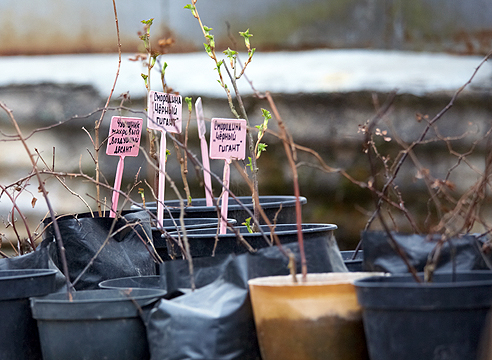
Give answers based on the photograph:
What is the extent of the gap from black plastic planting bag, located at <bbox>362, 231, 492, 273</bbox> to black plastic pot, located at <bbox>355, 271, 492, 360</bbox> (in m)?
0.16

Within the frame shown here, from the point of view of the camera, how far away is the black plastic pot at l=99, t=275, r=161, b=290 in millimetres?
1298

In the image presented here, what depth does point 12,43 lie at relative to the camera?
3199 millimetres

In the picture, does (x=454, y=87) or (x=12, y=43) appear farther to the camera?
(x=12, y=43)

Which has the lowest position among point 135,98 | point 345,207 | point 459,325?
point 345,207

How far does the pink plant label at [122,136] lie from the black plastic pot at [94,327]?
52 centimetres

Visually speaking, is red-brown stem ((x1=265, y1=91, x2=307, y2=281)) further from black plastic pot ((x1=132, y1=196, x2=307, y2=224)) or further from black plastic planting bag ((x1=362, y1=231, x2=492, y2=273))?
black plastic pot ((x1=132, y1=196, x2=307, y2=224))

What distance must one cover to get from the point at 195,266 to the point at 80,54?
7.95 ft

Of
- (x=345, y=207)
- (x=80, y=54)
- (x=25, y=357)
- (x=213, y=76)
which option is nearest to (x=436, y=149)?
(x=345, y=207)

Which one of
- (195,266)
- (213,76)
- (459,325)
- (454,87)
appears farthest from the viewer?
(213,76)

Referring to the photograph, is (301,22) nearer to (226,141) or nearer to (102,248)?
(226,141)

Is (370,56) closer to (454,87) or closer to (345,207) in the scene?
(454,87)

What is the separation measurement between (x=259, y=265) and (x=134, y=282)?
1.42ft

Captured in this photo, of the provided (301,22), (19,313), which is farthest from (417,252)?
(301,22)

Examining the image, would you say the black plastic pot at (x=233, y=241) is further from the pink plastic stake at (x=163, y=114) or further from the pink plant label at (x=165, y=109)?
the pink plant label at (x=165, y=109)
